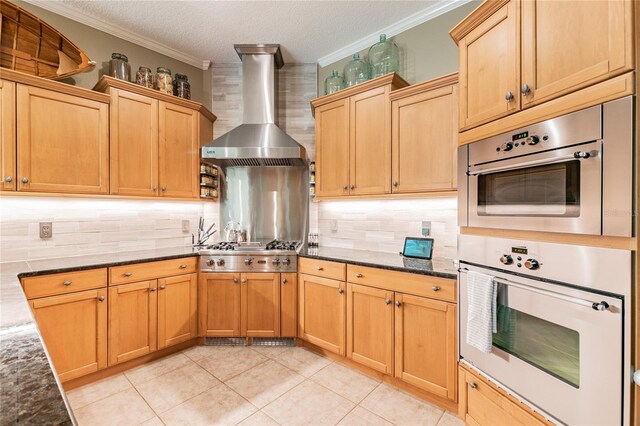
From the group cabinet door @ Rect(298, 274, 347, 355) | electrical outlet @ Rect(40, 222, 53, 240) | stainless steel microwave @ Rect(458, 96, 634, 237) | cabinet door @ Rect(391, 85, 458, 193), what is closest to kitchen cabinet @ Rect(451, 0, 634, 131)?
stainless steel microwave @ Rect(458, 96, 634, 237)

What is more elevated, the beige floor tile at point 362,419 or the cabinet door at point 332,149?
the cabinet door at point 332,149

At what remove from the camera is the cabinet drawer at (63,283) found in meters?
1.90

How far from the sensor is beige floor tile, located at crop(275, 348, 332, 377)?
93.4 inches

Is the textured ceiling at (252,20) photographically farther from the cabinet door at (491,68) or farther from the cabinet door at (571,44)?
the cabinet door at (571,44)

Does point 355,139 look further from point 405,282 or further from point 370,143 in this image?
point 405,282

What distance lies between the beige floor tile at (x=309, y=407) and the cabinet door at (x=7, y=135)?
2.40 metres

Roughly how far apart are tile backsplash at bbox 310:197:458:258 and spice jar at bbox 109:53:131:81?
2234 millimetres

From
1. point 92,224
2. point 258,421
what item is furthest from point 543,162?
point 92,224

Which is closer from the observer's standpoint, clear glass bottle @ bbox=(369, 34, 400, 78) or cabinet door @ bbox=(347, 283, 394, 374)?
cabinet door @ bbox=(347, 283, 394, 374)

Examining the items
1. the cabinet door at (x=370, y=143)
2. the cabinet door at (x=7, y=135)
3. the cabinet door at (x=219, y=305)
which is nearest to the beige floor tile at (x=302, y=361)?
the cabinet door at (x=219, y=305)

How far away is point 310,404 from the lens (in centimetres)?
196

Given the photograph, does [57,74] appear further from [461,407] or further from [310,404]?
[461,407]

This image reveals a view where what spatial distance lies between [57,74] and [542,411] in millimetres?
3871

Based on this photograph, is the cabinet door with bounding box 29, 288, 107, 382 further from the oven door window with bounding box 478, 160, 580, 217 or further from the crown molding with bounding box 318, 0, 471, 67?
the crown molding with bounding box 318, 0, 471, 67
